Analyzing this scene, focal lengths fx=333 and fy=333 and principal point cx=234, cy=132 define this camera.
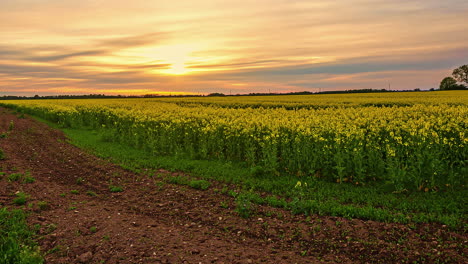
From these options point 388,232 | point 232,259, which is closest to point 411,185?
point 388,232

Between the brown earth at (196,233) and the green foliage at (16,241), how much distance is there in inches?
8.8

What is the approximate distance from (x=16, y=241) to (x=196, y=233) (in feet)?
12.2

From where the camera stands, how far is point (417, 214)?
841cm

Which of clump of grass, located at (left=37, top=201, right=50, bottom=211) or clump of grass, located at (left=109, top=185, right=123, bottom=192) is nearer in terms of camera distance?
clump of grass, located at (left=37, top=201, right=50, bottom=211)

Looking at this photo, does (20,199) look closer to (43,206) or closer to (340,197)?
(43,206)

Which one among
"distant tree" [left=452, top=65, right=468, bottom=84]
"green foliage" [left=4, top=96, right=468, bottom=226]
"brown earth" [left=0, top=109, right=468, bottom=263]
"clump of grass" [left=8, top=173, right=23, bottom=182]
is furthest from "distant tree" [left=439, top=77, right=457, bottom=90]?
"clump of grass" [left=8, top=173, right=23, bottom=182]

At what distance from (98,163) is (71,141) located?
7859 millimetres

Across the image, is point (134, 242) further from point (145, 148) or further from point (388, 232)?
point (145, 148)

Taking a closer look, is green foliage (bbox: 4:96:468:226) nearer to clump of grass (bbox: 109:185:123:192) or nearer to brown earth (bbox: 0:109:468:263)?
brown earth (bbox: 0:109:468:263)

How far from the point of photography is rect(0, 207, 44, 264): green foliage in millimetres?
6137

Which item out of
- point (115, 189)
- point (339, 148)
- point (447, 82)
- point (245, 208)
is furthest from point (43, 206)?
point (447, 82)

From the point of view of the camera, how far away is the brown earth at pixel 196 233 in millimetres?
6336

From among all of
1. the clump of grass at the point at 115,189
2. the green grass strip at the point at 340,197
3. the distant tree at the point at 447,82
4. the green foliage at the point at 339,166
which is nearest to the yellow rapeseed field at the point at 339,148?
the green foliage at the point at 339,166

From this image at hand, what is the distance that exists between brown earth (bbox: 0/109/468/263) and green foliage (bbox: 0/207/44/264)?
0.22 m
